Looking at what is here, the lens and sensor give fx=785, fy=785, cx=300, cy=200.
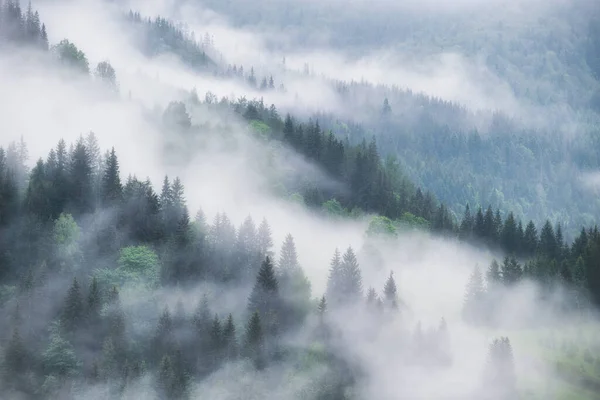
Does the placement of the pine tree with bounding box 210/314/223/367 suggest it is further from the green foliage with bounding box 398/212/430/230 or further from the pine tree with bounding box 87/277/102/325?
the green foliage with bounding box 398/212/430/230

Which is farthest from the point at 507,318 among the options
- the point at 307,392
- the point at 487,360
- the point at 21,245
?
the point at 21,245

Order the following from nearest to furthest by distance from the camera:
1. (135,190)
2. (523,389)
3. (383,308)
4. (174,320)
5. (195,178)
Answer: (523,389), (174,320), (383,308), (135,190), (195,178)

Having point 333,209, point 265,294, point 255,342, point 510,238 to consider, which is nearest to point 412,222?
point 333,209


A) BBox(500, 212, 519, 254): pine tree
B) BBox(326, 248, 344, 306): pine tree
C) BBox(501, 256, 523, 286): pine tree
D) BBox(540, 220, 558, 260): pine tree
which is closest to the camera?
BBox(326, 248, 344, 306): pine tree

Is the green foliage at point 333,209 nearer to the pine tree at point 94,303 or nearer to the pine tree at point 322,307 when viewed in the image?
the pine tree at point 322,307

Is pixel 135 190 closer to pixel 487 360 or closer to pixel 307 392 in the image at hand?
Answer: pixel 307 392

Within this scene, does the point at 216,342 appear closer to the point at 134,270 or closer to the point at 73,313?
the point at 134,270

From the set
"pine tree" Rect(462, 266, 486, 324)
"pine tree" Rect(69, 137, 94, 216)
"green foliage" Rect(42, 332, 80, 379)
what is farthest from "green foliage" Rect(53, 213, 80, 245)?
"pine tree" Rect(462, 266, 486, 324)

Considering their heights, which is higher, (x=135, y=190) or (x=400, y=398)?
(x=135, y=190)

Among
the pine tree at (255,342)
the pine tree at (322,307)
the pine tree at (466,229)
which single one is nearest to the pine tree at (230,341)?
the pine tree at (255,342)

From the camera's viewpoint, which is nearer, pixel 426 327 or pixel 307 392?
pixel 307 392

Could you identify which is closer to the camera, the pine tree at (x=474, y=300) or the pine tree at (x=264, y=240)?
the pine tree at (x=474, y=300)
